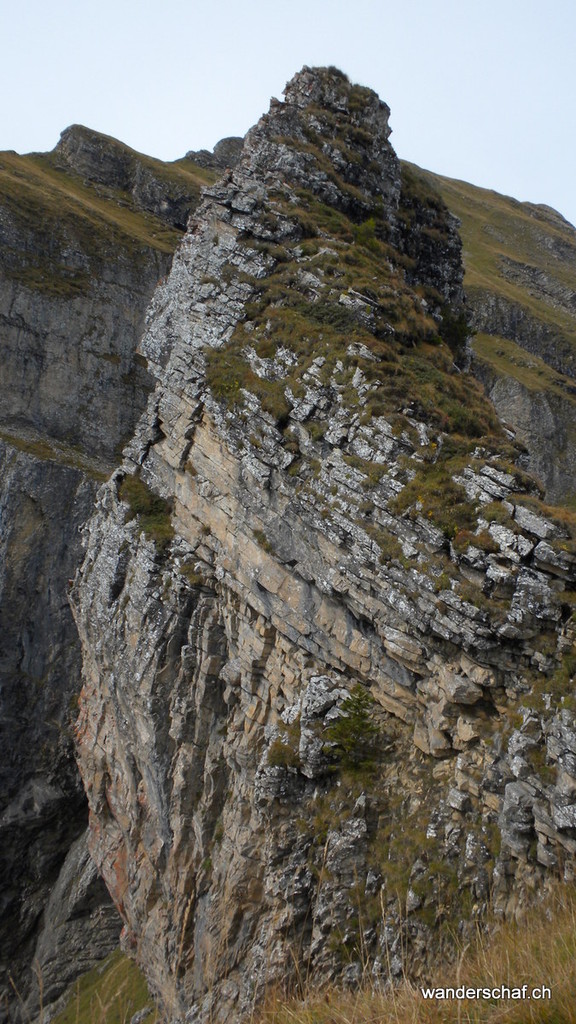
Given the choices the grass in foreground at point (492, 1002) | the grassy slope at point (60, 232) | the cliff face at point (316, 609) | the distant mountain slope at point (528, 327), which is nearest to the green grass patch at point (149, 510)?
the cliff face at point (316, 609)

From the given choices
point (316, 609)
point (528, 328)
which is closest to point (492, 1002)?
point (316, 609)

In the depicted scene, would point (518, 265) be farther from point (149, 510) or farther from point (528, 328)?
point (149, 510)

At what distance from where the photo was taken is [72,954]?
3288 centimetres

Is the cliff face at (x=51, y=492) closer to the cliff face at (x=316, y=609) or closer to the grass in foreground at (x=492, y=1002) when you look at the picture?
the cliff face at (x=316, y=609)

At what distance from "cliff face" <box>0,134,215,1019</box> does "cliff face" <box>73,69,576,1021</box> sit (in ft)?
32.6

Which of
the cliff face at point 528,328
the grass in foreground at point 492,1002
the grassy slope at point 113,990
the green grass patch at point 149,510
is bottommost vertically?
the grassy slope at point 113,990

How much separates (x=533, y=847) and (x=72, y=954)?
27.1 metres

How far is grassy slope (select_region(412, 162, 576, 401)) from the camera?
218 ft

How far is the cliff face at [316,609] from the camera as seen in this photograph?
52.5 ft

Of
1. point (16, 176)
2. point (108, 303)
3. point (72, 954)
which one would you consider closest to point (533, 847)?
point (72, 954)

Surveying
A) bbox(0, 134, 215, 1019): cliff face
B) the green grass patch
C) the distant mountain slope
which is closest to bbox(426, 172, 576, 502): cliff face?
the distant mountain slope

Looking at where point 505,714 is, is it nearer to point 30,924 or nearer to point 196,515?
point 196,515

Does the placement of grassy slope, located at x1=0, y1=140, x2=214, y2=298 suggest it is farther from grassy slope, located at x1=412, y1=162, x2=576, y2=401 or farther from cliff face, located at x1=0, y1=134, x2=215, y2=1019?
grassy slope, located at x1=412, y1=162, x2=576, y2=401

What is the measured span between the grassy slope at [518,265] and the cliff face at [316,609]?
121 ft
